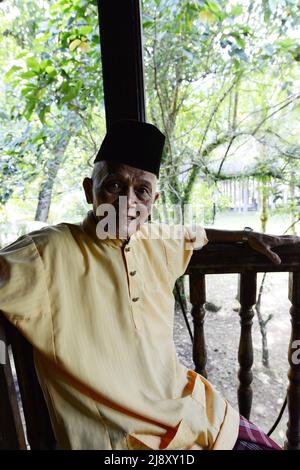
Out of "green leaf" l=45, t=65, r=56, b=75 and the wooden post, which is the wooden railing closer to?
the wooden post

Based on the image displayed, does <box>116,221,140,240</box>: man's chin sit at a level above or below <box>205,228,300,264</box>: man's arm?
above

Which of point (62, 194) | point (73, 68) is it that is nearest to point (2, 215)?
point (62, 194)

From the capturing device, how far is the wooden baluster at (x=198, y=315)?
1.11m

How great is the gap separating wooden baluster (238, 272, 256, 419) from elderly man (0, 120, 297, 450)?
146 mm

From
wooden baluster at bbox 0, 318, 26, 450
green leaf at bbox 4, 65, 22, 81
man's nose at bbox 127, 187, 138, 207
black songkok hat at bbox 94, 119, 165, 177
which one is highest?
green leaf at bbox 4, 65, 22, 81

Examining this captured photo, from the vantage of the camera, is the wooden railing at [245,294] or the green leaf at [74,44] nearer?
the wooden railing at [245,294]

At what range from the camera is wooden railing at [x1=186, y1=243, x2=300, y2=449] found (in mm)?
1051

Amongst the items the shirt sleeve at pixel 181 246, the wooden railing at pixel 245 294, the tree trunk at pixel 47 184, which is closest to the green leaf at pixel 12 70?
the tree trunk at pixel 47 184

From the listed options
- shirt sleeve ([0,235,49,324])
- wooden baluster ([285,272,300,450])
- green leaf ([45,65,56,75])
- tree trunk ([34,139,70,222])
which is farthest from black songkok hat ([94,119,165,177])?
tree trunk ([34,139,70,222])

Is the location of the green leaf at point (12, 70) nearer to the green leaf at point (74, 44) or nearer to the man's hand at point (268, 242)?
the green leaf at point (74, 44)

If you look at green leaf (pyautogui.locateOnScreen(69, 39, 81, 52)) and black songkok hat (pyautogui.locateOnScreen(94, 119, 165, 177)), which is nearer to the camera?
black songkok hat (pyautogui.locateOnScreen(94, 119, 165, 177))

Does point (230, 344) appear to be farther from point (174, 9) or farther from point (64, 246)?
point (174, 9)

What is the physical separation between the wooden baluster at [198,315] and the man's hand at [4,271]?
63 centimetres

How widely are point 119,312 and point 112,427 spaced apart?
304 mm
